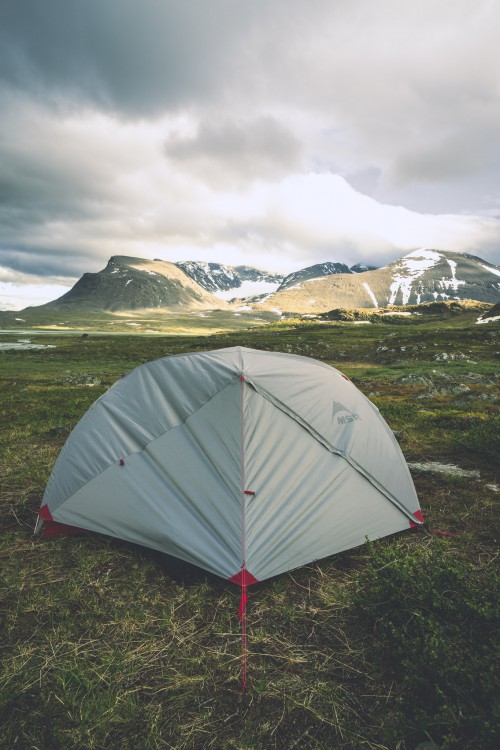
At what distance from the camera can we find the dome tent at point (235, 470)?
523cm

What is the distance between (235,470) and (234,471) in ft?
0.07

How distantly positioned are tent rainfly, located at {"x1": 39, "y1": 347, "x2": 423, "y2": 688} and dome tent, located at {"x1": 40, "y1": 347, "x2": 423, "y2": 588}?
17mm

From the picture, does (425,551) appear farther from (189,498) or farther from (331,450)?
(189,498)

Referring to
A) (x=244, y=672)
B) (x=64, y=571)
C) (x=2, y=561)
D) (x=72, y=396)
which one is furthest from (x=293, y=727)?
(x=72, y=396)

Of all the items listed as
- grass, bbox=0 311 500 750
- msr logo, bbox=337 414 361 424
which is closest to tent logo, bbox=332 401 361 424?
msr logo, bbox=337 414 361 424

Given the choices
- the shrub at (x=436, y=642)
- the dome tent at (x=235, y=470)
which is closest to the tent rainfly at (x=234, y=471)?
the dome tent at (x=235, y=470)

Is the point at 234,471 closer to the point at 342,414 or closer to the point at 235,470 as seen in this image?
the point at 235,470

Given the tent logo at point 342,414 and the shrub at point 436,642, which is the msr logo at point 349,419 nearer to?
the tent logo at point 342,414

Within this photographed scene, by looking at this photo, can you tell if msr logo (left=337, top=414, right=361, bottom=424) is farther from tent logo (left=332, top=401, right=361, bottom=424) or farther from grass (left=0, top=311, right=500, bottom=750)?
grass (left=0, top=311, right=500, bottom=750)

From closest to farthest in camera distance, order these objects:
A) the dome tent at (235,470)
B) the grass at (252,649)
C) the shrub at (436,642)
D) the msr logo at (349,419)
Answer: the shrub at (436,642) → the grass at (252,649) → the dome tent at (235,470) → the msr logo at (349,419)

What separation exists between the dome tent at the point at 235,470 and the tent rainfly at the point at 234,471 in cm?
2

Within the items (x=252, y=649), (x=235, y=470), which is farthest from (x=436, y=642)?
(x=235, y=470)

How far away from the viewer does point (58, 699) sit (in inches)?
137

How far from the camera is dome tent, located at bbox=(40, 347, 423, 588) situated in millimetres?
5227
